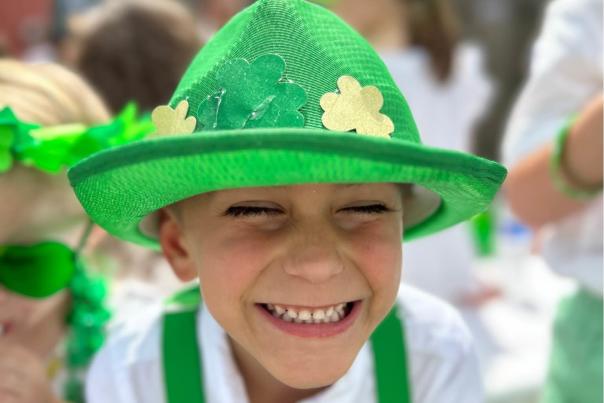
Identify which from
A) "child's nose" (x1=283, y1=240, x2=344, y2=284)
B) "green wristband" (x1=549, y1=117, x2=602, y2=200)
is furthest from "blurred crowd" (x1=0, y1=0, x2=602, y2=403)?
"child's nose" (x1=283, y1=240, x2=344, y2=284)

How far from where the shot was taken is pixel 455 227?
3.26 meters

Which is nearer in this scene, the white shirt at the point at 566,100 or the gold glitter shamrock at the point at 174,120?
the gold glitter shamrock at the point at 174,120

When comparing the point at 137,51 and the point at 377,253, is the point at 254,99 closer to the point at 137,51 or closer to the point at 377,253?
the point at 377,253

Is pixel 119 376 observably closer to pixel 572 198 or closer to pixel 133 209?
pixel 133 209

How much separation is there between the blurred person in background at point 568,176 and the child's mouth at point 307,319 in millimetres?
525

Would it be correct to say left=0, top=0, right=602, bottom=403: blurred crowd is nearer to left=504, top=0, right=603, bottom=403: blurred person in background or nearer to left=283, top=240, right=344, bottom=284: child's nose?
left=504, top=0, right=603, bottom=403: blurred person in background

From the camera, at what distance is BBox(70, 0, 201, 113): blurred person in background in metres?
2.65

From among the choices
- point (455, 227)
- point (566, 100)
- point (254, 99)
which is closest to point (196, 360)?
point (254, 99)

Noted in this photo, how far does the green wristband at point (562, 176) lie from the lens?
1572 millimetres

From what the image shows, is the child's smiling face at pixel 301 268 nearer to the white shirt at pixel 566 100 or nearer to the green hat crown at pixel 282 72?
Result: the green hat crown at pixel 282 72

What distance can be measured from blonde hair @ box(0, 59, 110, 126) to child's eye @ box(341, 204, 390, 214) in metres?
0.68

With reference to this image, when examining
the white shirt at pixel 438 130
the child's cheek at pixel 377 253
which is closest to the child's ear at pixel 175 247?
the child's cheek at pixel 377 253

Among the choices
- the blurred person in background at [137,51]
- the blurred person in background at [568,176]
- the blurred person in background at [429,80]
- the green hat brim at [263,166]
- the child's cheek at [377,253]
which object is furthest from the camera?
the blurred person in background at [429,80]

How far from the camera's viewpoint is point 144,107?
264cm
